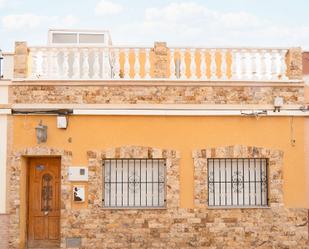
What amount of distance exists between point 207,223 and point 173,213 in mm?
778

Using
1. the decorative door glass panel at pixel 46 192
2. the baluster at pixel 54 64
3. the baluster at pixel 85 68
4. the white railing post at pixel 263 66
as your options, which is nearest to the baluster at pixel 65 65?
the baluster at pixel 54 64

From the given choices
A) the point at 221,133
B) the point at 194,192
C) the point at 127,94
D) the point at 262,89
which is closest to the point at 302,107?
the point at 262,89

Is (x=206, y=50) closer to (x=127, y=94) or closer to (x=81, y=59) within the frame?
(x=127, y=94)

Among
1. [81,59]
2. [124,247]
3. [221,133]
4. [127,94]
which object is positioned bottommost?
[124,247]

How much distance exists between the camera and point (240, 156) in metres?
12.2

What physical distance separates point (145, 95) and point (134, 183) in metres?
1.99

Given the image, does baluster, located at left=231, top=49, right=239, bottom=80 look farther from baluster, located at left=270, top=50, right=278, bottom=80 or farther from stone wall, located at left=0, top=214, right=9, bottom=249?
stone wall, located at left=0, top=214, right=9, bottom=249

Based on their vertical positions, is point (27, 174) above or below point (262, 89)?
below

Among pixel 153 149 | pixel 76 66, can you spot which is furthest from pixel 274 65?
pixel 76 66

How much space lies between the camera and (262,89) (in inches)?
484

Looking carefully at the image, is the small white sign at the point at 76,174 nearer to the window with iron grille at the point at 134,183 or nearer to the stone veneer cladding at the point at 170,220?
the stone veneer cladding at the point at 170,220

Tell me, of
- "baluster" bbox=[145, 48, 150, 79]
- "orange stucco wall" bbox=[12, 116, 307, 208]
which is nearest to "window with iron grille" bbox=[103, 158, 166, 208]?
"orange stucco wall" bbox=[12, 116, 307, 208]

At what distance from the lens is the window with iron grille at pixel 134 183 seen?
1214 centimetres

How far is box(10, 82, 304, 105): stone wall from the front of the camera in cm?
1208
